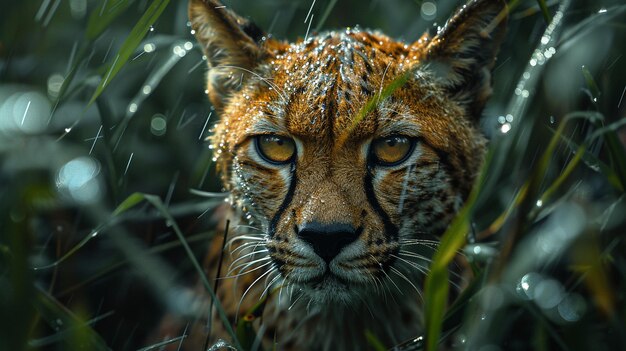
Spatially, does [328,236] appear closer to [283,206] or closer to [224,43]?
[283,206]

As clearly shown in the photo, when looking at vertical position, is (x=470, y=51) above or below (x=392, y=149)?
above

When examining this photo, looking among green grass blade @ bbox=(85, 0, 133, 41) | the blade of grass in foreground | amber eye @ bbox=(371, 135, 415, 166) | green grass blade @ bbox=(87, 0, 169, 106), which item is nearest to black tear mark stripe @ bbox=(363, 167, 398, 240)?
amber eye @ bbox=(371, 135, 415, 166)

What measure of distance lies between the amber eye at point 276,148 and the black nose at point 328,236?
16.6 inches

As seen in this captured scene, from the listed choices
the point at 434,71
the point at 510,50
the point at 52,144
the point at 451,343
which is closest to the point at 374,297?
the point at 451,343

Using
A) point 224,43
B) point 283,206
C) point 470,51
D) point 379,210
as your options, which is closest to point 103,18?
point 224,43

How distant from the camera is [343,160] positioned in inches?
98.3

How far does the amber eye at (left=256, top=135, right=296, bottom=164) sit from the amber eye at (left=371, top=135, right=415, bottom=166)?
0.29 meters

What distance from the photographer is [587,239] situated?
2.14 metres

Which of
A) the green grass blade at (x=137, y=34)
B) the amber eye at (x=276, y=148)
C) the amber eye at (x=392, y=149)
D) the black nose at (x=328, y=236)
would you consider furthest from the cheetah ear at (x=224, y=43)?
the black nose at (x=328, y=236)

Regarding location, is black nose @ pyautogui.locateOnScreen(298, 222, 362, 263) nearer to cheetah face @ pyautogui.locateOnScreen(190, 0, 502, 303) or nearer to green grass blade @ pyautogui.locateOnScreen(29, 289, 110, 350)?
cheetah face @ pyautogui.locateOnScreen(190, 0, 502, 303)

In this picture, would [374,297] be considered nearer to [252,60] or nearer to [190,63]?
[252,60]

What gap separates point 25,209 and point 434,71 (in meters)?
1.68

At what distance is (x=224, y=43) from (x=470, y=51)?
0.98 meters

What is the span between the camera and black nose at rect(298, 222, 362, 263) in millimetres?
2236
